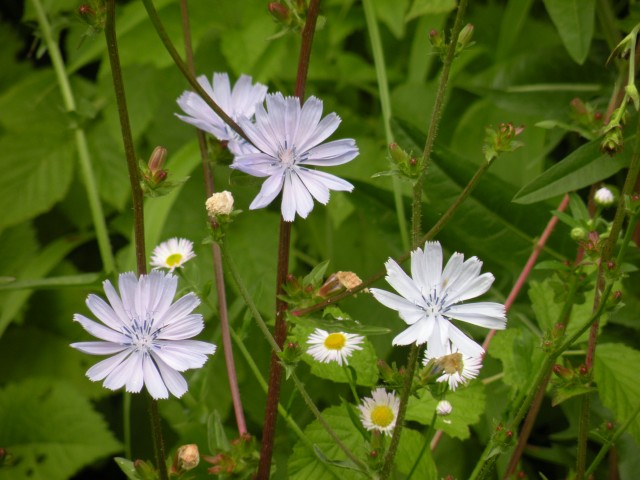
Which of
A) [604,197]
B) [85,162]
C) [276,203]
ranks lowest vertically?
[604,197]

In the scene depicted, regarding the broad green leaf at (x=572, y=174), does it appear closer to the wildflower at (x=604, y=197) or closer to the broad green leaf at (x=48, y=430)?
the wildflower at (x=604, y=197)

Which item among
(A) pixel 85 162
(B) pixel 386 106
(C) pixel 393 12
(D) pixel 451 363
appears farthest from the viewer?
(C) pixel 393 12

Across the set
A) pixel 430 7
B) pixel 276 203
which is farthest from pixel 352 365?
pixel 276 203

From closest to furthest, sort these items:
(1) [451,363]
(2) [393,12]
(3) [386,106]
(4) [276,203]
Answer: (1) [451,363], (3) [386,106], (2) [393,12], (4) [276,203]

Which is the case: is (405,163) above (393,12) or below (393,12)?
below

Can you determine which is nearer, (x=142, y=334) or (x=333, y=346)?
(x=142, y=334)

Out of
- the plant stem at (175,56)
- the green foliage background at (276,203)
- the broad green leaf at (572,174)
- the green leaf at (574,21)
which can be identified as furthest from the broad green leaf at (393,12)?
the plant stem at (175,56)

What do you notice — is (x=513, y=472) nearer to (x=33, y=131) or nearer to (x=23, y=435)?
(x=23, y=435)

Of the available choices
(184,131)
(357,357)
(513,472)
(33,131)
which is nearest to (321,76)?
(184,131)

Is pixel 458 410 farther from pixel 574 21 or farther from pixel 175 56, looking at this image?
pixel 574 21
